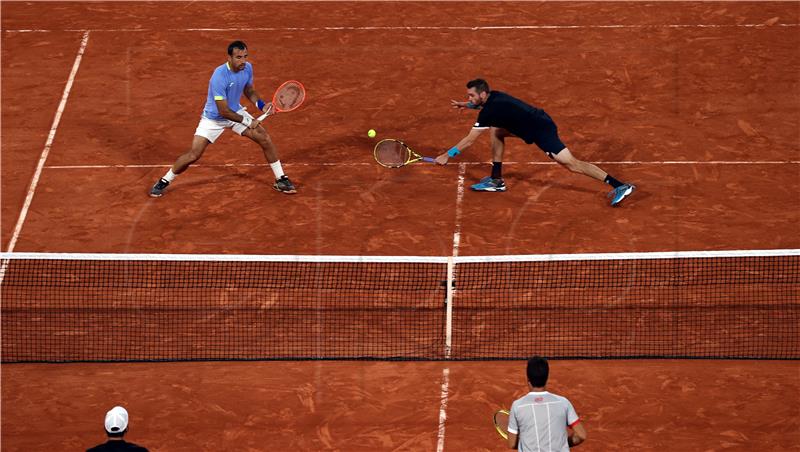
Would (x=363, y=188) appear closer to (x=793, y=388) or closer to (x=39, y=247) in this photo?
(x=39, y=247)

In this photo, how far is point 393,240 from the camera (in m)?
16.2

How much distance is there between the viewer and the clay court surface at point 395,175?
1302 cm

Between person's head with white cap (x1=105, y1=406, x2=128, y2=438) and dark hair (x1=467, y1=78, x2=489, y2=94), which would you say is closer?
person's head with white cap (x1=105, y1=406, x2=128, y2=438)

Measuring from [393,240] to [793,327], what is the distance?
15.4 feet

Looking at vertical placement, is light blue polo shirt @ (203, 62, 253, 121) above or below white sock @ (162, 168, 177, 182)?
above

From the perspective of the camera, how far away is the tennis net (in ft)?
46.5

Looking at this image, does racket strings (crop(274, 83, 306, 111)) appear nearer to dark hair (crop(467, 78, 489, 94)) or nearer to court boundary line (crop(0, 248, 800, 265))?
dark hair (crop(467, 78, 489, 94))

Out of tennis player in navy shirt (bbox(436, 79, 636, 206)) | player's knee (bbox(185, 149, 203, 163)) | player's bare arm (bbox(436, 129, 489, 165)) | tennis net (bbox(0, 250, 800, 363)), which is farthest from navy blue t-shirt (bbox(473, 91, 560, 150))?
player's knee (bbox(185, 149, 203, 163))

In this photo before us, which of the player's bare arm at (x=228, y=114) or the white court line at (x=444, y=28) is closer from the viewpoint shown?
the player's bare arm at (x=228, y=114)

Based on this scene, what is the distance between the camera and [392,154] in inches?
669

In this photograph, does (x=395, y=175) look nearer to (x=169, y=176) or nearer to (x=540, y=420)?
(x=169, y=176)

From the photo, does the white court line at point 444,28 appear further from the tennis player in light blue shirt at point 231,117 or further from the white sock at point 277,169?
the white sock at point 277,169

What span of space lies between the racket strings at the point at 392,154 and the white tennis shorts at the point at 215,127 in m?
1.70

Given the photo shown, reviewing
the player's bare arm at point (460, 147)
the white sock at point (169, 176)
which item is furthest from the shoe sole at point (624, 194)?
the white sock at point (169, 176)
